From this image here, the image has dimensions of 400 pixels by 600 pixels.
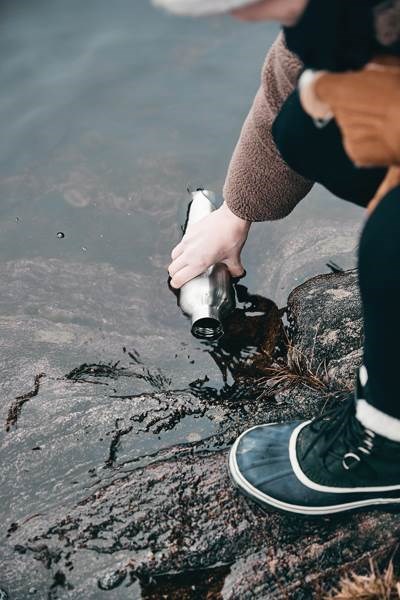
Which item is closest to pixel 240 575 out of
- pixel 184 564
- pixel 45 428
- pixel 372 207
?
pixel 184 564

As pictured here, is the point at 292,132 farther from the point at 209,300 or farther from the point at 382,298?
the point at 209,300

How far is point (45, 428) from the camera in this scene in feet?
8.48

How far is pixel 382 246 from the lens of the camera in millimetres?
1647

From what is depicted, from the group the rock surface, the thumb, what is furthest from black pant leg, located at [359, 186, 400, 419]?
the thumb

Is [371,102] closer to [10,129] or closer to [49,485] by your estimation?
[49,485]

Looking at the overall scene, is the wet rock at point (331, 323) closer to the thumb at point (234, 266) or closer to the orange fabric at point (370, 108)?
the thumb at point (234, 266)

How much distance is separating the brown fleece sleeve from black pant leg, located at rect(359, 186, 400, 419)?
850 millimetres

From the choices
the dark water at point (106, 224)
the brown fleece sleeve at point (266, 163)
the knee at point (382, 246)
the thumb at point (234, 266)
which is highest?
the knee at point (382, 246)

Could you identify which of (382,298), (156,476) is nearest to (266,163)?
(382,298)

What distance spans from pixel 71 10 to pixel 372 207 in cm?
460

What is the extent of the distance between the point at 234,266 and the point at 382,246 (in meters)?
1.58

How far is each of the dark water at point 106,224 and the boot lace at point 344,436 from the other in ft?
1.58

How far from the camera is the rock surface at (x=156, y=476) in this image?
6.93 ft

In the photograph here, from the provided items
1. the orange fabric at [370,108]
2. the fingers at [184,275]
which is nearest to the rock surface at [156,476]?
the fingers at [184,275]
